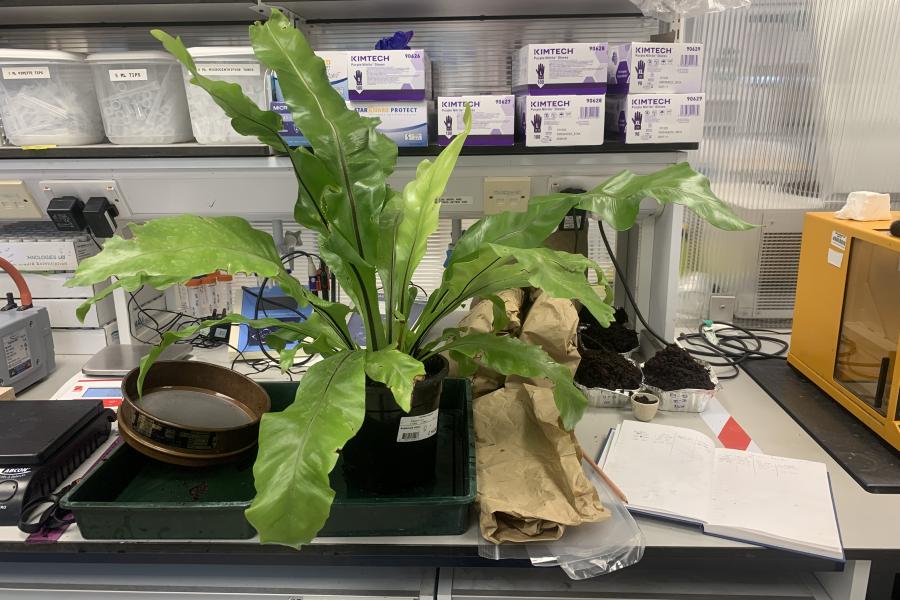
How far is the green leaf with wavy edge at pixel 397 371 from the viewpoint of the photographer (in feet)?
2.82

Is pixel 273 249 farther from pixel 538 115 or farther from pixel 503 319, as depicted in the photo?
pixel 538 115

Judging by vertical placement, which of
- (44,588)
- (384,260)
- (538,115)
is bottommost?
(44,588)

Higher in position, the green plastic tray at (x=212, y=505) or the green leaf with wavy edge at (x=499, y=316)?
the green leaf with wavy edge at (x=499, y=316)

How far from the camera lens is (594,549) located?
1.00 m

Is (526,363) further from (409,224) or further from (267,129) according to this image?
(267,129)

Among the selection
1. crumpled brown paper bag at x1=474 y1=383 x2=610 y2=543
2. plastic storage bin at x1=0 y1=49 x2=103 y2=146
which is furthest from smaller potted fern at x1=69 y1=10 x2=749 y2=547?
plastic storage bin at x1=0 y1=49 x2=103 y2=146

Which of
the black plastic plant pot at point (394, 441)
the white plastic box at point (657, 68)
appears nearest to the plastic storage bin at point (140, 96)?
the black plastic plant pot at point (394, 441)

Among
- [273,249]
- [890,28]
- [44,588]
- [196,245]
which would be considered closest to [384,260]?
[273,249]

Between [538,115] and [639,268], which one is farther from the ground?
[538,115]

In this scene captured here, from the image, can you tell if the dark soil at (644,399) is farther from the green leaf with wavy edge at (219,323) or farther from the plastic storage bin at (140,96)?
the plastic storage bin at (140,96)

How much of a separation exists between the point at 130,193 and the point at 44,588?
985 millimetres

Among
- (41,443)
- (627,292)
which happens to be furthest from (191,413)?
(627,292)

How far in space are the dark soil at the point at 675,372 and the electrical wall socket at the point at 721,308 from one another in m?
0.52

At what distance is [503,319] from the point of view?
1260 millimetres
